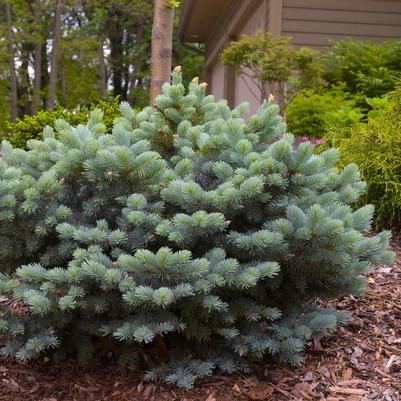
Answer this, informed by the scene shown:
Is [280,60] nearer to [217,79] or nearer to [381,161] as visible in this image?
[381,161]

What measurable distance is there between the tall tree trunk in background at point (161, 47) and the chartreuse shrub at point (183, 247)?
1984mm

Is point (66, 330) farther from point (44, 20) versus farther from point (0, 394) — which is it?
point (44, 20)

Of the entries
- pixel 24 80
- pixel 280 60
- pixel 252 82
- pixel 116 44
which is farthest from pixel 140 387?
pixel 116 44

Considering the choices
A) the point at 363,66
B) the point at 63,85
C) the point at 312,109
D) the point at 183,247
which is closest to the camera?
the point at 183,247

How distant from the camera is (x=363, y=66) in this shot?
8.48 m

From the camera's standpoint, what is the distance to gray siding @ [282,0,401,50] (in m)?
9.34

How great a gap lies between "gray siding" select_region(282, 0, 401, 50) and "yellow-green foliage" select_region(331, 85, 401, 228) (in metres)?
4.84

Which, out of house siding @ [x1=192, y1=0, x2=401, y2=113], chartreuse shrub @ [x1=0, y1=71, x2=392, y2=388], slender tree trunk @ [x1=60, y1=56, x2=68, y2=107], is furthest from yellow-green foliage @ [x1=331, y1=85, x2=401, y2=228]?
slender tree trunk @ [x1=60, y1=56, x2=68, y2=107]

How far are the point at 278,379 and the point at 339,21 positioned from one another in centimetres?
790

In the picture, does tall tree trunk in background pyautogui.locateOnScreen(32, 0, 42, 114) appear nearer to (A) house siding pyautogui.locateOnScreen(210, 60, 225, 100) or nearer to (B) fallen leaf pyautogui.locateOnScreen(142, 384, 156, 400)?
(A) house siding pyautogui.locateOnScreen(210, 60, 225, 100)

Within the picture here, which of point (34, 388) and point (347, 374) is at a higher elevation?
point (347, 374)

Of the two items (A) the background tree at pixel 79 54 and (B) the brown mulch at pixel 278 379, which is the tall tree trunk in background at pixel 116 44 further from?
(B) the brown mulch at pixel 278 379

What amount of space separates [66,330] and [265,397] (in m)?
0.94

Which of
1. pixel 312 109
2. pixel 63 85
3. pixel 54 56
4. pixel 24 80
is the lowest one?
pixel 312 109
